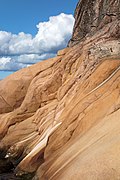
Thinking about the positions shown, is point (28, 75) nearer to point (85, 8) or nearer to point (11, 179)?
point (85, 8)

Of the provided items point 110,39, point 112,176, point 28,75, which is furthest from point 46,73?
point 112,176

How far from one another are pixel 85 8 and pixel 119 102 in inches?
849

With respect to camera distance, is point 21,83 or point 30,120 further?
point 21,83

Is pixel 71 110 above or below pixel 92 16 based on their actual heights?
below

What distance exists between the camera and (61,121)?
77.0 ft

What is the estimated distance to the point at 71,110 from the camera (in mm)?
22953

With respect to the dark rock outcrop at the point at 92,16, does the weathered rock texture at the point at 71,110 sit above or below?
below

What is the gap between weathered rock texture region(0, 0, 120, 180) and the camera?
1542 cm

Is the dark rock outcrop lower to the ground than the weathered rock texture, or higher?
higher

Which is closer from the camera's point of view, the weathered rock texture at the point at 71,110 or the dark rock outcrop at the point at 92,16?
the weathered rock texture at the point at 71,110

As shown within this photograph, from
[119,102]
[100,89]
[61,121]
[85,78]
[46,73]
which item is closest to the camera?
[119,102]

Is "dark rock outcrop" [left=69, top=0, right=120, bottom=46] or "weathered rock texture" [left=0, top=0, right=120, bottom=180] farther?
"dark rock outcrop" [left=69, top=0, right=120, bottom=46]

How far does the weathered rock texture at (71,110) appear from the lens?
15.4m

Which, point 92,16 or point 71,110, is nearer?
point 71,110
